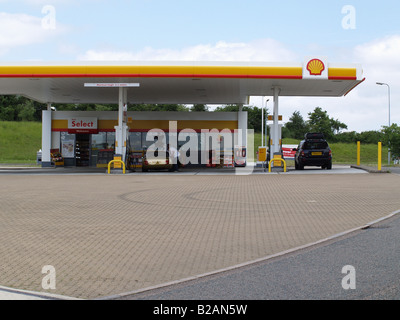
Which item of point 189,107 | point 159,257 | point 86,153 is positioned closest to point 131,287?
point 159,257

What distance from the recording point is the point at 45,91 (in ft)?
97.3

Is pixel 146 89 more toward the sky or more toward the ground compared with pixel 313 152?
more toward the sky

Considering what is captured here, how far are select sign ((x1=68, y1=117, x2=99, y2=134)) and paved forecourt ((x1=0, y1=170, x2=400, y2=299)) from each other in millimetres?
17347

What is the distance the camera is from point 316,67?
75.4 ft

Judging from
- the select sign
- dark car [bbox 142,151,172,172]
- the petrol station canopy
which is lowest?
dark car [bbox 142,151,172,172]

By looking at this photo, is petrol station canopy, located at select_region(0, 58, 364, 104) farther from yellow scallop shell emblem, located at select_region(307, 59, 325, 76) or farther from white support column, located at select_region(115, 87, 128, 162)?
white support column, located at select_region(115, 87, 128, 162)

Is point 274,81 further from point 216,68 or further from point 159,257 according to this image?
point 159,257

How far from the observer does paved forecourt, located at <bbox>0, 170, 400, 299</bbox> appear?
18.0ft

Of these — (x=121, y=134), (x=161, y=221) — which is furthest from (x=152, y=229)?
(x=121, y=134)

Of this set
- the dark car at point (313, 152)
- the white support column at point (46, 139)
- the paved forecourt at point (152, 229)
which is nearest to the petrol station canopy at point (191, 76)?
the dark car at point (313, 152)

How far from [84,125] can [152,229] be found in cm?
2480

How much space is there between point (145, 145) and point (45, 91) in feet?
22.5

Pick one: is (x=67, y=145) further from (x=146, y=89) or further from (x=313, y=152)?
(x=313, y=152)

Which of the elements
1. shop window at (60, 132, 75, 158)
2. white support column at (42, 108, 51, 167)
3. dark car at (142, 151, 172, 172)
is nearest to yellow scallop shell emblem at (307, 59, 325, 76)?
dark car at (142, 151, 172, 172)
